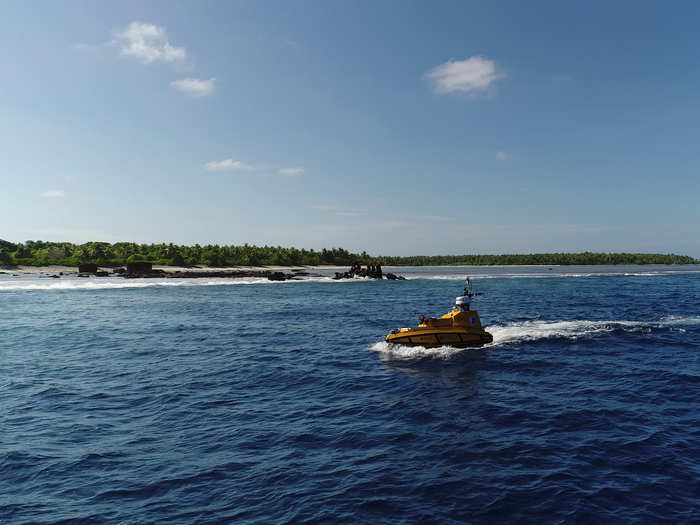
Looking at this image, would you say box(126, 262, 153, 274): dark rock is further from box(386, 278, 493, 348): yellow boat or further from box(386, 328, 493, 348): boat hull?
box(386, 278, 493, 348): yellow boat

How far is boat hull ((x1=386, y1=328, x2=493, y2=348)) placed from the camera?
2720cm

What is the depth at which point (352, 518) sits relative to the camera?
9.38 m

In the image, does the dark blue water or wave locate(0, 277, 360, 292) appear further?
wave locate(0, 277, 360, 292)

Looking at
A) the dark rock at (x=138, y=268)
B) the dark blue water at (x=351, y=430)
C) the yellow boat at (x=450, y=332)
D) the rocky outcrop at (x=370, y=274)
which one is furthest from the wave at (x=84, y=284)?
the yellow boat at (x=450, y=332)

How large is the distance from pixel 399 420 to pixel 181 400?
942 cm

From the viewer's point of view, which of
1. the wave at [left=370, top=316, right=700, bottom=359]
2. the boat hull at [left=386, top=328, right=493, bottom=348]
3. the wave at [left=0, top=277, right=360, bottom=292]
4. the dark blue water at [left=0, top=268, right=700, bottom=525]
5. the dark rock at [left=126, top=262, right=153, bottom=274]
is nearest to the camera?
the dark blue water at [left=0, top=268, right=700, bottom=525]

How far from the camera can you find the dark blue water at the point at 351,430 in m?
10.0

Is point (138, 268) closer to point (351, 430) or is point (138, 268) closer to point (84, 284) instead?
point (84, 284)

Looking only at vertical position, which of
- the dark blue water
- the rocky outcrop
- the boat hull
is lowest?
the dark blue water

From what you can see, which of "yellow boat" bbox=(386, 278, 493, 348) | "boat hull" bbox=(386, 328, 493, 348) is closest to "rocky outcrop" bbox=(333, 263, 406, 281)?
"yellow boat" bbox=(386, 278, 493, 348)

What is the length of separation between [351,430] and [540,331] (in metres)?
24.4

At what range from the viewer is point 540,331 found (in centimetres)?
3366

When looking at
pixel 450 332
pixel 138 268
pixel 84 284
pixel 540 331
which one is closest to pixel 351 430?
pixel 450 332

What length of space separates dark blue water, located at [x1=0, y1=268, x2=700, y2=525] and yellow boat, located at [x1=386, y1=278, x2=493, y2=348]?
2.54 feet
